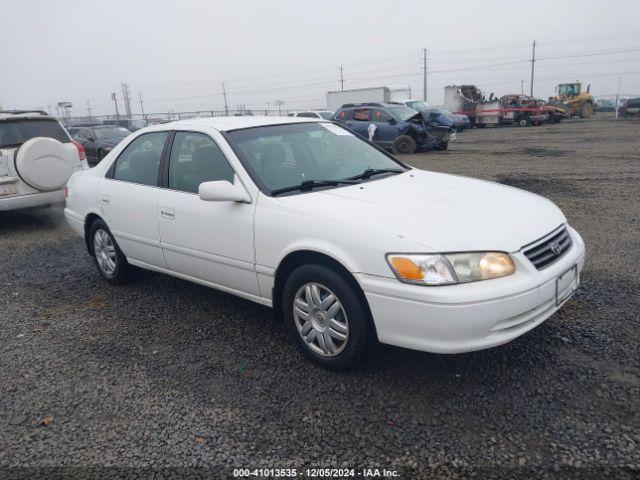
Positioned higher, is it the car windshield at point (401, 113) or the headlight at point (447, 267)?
the headlight at point (447, 267)

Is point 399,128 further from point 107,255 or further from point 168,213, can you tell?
point 168,213

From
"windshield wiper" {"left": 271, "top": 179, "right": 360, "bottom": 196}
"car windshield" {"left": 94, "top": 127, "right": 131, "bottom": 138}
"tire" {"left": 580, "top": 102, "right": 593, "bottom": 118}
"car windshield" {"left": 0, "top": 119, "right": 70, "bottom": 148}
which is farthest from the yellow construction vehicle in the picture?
"windshield wiper" {"left": 271, "top": 179, "right": 360, "bottom": 196}

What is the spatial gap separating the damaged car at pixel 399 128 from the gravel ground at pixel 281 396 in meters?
12.1

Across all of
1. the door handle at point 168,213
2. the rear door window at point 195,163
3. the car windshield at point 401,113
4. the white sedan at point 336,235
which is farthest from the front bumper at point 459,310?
the car windshield at point 401,113

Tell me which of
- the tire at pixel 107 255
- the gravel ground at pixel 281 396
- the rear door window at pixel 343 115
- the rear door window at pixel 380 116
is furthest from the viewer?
the rear door window at pixel 343 115

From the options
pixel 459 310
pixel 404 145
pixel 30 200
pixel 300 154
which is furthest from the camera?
pixel 404 145

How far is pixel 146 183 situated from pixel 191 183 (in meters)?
0.62

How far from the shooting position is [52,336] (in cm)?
420

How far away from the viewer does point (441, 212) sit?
3.26 meters

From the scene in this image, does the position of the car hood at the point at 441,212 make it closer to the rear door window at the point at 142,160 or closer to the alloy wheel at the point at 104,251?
the rear door window at the point at 142,160

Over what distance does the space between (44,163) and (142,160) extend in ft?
11.9

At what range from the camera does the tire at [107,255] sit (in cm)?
507

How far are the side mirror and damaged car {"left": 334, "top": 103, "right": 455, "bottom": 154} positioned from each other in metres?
13.1

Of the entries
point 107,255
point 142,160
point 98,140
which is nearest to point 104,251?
point 107,255
